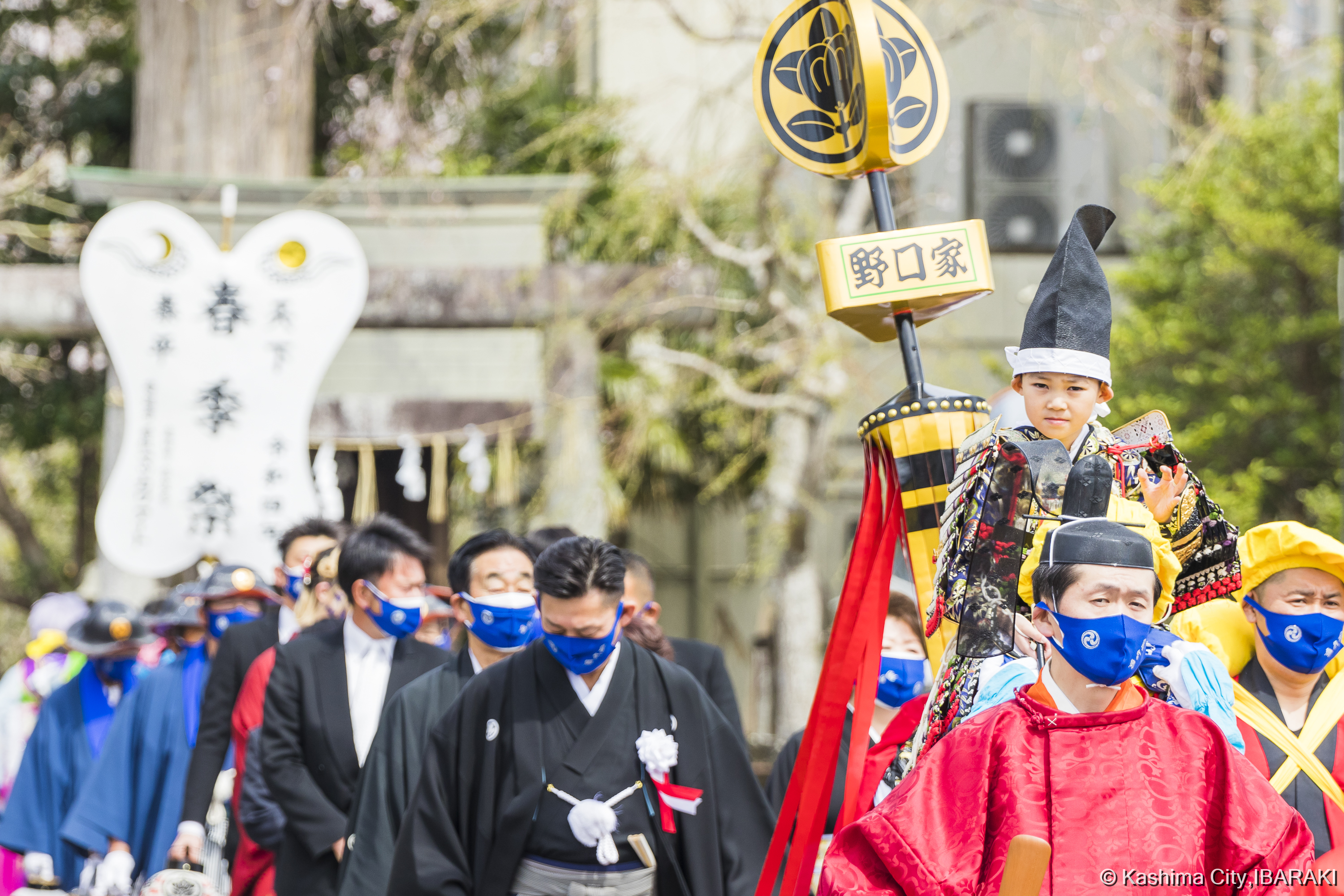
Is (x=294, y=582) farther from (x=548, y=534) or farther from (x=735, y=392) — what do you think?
(x=735, y=392)

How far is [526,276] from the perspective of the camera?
9.38 meters

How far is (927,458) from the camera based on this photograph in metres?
3.43

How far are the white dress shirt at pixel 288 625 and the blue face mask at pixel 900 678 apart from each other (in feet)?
8.91

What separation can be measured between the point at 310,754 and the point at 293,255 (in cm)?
493

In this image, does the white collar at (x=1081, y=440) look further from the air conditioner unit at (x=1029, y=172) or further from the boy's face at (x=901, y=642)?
the air conditioner unit at (x=1029, y=172)

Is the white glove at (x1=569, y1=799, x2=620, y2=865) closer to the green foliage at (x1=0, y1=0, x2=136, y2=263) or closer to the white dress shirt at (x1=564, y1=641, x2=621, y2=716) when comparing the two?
the white dress shirt at (x1=564, y1=641, x2=621, y2=716)

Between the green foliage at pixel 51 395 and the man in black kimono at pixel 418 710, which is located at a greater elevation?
the green foliage at pixel 51 395

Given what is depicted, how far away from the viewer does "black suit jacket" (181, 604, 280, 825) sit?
5.62 metres

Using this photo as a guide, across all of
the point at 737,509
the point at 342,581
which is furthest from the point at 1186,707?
the point at 737,509

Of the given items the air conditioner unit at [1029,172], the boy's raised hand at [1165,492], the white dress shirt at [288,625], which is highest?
the air conditioner unit at [1029,172]

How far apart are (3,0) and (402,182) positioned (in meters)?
6.20

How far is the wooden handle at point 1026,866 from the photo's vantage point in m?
2.12

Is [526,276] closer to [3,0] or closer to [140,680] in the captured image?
[140,680]

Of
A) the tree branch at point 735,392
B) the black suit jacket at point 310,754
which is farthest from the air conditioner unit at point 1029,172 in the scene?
the black suit jacket at point 310,754
